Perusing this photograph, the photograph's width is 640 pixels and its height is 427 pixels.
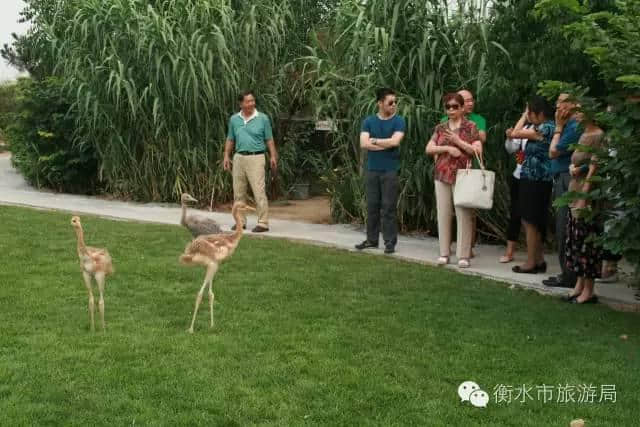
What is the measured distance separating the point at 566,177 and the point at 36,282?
452cm

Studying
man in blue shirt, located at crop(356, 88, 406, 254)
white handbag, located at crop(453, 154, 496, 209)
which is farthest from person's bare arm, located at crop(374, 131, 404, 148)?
white handbag, located at crop(453, 154, 496, 209)

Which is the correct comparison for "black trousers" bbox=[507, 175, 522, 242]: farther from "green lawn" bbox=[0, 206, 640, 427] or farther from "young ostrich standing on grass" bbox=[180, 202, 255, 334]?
"young ostrich standing on grass" bbox=[180, 202, 255, 334]

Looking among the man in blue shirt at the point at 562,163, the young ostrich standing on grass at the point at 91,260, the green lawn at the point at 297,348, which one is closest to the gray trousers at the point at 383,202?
the green lawn at the point at 297,348

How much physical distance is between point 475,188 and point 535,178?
546 mm

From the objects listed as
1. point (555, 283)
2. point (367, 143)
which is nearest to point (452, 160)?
point (367, 143)

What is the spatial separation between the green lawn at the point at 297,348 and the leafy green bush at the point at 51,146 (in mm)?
6338

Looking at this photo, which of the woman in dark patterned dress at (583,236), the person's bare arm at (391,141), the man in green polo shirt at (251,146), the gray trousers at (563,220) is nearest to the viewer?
the woman in dark patterned dress at (583,236)

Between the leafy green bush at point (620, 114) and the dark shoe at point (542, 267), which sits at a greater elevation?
the leafy green bush at point (620, 114)

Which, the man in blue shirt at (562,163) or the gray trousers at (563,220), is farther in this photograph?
the gray trousers at (563,220)

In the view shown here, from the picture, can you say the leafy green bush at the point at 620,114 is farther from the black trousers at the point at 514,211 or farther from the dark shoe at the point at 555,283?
the black trousers at the point at 514,211

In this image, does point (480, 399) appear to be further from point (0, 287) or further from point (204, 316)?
point (0, 287)

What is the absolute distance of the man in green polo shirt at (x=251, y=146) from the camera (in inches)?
367

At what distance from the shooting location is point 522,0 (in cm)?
755

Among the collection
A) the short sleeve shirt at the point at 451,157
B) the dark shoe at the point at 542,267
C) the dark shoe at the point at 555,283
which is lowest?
the dark shoe at the point at 555,283
